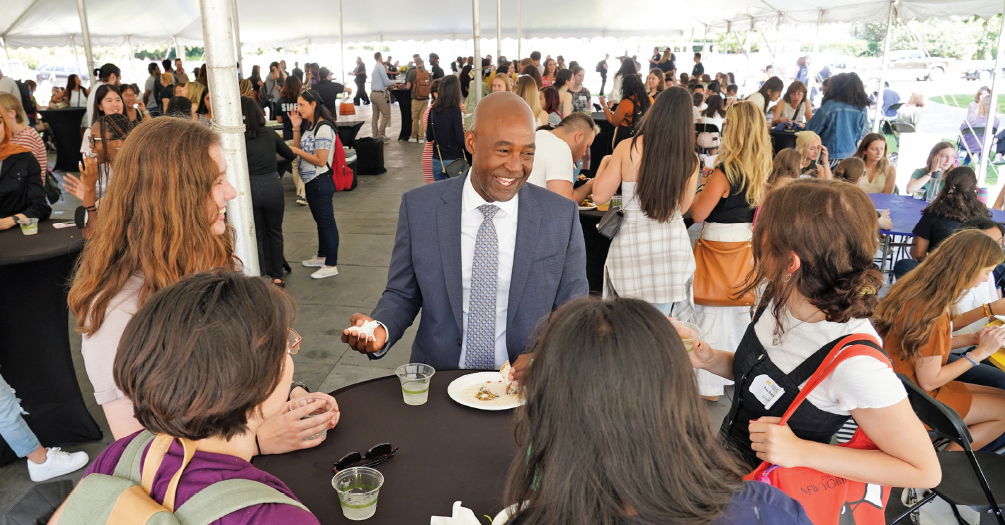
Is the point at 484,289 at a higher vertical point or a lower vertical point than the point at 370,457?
higher

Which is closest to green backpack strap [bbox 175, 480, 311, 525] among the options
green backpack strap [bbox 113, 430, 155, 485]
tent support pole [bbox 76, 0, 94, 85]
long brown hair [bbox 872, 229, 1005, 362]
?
green backpack strap [bbox 113, 430, 155, 485]

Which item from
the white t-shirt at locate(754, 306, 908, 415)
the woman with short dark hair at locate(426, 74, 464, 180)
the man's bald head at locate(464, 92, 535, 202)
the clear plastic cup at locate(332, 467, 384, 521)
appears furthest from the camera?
the woman with short dark hair at locate(426, 74, 464, 180)

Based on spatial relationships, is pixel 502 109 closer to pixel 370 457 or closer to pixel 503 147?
pixel 503 147

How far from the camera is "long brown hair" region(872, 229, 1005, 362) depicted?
8.50ft

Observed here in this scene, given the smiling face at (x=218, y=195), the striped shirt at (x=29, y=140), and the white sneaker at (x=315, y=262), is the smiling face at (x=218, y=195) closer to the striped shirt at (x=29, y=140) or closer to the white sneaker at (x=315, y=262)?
the white sneaker at (x=315, y=262)

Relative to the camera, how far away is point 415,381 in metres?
1.79

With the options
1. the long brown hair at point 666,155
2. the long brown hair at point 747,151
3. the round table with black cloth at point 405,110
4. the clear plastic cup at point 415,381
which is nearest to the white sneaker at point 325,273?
the long brown hair at point 666,155

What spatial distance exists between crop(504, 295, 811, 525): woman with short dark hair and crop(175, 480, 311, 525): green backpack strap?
0.43 metres

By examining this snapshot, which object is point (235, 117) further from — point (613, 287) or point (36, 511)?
point (613, 287)

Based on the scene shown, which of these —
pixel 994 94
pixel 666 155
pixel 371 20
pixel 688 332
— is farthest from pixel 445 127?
pixel 371 20

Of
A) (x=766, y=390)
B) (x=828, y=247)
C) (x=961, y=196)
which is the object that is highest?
(x=828, y=247)

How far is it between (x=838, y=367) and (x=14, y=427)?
10.9 ft

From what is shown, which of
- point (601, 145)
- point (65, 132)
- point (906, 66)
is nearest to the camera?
point (601, 145)

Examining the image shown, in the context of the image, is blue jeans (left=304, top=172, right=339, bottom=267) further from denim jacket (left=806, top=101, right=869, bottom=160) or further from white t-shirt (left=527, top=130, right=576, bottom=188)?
denim jacket (left=806, top=101, right=869, bottom=160)
